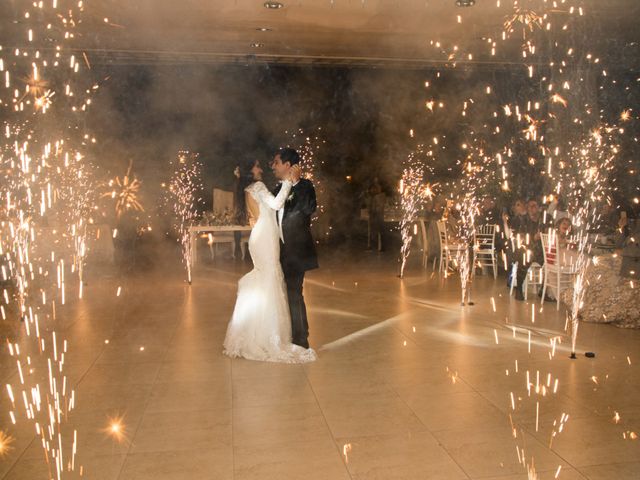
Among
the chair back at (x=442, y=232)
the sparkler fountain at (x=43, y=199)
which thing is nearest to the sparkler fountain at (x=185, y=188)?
the sparkler fountain at (x=43, y=199)

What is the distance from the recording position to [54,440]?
2.93 metres

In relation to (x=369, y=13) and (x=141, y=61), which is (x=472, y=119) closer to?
(x=369, y=13)

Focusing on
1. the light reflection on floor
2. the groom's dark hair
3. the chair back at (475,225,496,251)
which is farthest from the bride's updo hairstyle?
the groom's dark hair

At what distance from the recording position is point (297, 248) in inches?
176

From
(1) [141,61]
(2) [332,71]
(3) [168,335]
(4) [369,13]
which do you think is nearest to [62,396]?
(3) [168,335]

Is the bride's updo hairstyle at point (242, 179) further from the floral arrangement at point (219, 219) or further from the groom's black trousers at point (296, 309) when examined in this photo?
the groom's black trousers at point (296, 309)

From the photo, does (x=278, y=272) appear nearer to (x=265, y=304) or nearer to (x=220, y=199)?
(x=265, y=304)

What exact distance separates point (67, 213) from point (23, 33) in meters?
2.77

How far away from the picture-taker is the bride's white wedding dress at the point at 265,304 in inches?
171

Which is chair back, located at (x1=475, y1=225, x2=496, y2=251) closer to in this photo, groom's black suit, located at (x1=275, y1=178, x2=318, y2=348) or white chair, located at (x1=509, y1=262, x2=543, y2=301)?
white chair, located at (x1=509, y1=262, x2=543, y2=301)

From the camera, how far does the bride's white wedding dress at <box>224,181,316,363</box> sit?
4.33 metres

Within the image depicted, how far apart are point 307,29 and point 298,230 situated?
16.3 ft

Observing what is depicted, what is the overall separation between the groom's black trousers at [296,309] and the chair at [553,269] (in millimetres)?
3021

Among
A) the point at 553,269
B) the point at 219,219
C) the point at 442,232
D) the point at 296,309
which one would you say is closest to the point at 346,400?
the point at 296,309
